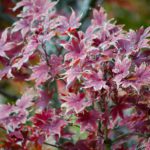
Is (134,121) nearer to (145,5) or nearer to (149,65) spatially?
(149,65)

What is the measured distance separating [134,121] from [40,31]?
18.5 inches

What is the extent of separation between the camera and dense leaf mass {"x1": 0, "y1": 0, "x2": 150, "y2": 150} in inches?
60.0

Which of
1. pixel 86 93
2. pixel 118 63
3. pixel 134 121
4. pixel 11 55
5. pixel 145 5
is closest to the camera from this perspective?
pixel 118 63

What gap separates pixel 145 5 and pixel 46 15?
2.75m

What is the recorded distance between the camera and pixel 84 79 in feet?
5.29

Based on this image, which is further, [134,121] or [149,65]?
[134,121]

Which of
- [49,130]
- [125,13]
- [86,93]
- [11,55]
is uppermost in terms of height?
[125,13]

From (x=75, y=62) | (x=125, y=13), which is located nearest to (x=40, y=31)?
(x=75, y=62)

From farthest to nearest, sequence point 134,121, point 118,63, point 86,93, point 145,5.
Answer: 1. point 145,5
2. point 134,121
3. point 86,93
4. point 118,63

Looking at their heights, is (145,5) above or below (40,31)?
above

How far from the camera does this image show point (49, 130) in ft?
5.29

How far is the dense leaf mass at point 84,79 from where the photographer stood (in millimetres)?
1524

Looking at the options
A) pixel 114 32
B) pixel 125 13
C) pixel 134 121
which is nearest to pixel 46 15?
pixel 114 32

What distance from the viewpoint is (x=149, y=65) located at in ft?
5.06
